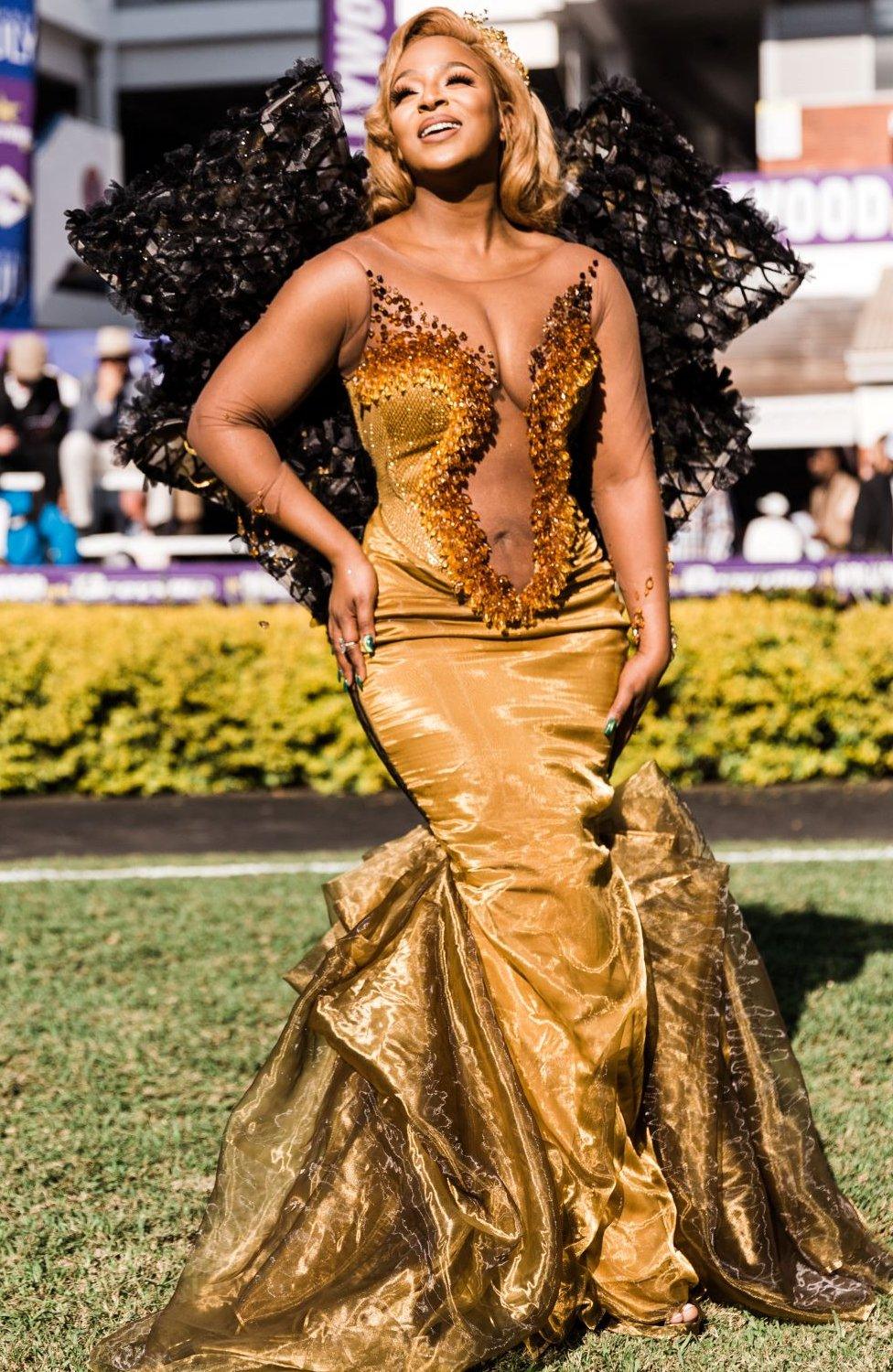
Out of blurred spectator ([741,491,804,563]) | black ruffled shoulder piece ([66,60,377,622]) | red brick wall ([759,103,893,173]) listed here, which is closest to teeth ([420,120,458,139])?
black ruffled shoulder piece ([66,60,377,622])

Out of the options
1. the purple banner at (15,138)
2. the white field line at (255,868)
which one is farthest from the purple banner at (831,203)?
the white field line at (255,868)

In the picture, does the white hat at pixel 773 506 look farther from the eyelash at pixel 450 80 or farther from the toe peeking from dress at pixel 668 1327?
the toe peeking from dress at pixel 668 1327

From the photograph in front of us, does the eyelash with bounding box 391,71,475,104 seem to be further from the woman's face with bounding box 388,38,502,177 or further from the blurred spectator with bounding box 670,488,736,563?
the blurred spectator with bounding box 670,488,736,563

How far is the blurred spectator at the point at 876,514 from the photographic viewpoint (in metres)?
13.8

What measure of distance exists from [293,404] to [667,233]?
3.93 feet

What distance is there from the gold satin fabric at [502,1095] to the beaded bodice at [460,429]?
64mm

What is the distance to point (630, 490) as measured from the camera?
3.80 m

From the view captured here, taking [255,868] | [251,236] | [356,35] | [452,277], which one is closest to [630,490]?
[452,277]

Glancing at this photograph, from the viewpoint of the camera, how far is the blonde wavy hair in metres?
3.62

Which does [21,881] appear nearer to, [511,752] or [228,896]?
[228,896]

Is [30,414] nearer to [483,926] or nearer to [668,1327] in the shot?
[483,926]

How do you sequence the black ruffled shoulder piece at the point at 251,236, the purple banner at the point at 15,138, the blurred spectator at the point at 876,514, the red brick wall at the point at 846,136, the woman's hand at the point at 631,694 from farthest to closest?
the red brick wall at the point at 846,136
the purple banner at the point at 15,138
the blurred spectator at the point at 876,514
the black ruffled shoulder piece at the point at 251,236
the woman's hand at the point at 631,694

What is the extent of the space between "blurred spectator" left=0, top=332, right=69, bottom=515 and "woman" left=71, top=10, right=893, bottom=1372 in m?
11.1

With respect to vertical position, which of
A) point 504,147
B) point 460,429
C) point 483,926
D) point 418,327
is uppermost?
point 504,147
